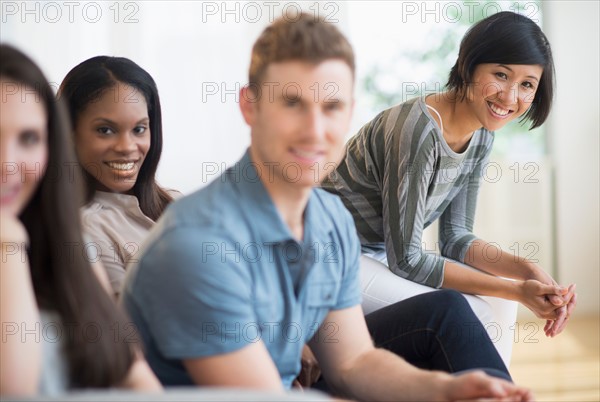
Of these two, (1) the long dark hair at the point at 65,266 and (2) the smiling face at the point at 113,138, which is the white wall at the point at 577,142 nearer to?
(2) the smiling face at the point at 113,138

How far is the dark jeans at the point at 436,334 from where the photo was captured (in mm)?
1769

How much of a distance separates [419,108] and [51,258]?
1184 millimetres

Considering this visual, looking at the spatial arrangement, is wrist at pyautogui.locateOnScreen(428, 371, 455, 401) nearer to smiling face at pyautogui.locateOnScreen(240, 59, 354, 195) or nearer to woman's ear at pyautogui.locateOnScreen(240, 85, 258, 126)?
smiling face at pyautogui.locateOnScreen(240, 59, 354, 195)

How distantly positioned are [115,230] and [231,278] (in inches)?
25.7

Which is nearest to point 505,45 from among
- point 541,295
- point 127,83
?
point 541,295

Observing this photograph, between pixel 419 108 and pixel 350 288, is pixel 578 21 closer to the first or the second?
pixel 419 108

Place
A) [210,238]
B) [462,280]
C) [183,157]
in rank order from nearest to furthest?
[210,238] < [462,280] < [183,157]

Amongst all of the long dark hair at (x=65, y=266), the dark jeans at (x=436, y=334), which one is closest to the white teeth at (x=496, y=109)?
the dark jeans at (x=436, y=334)

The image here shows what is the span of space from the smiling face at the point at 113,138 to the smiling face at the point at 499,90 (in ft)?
2.64

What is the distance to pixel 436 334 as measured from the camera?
1.83 m

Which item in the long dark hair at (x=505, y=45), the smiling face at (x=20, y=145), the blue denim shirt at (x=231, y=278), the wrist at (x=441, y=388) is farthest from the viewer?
the long dark hair at (x=505, y=45)

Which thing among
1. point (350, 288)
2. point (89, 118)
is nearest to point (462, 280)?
point (350, 288)

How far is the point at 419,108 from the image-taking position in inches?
86.9

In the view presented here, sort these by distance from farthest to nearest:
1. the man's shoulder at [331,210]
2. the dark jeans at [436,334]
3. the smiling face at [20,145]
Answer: the dark jeans at [436,334]
the man's shoulder at [331,210]
the smiling face at [20,145]
